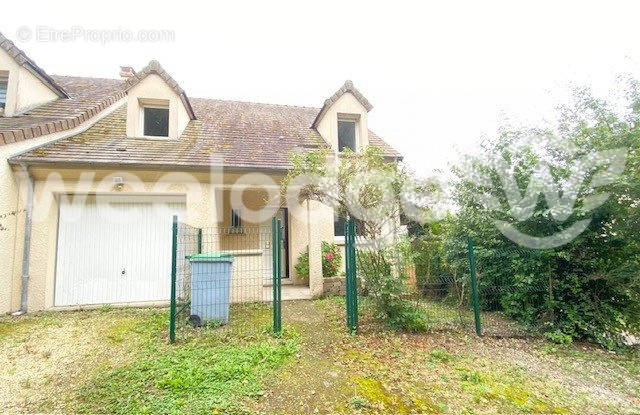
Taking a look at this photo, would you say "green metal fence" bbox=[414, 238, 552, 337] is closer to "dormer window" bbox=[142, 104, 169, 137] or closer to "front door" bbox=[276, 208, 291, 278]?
"front door" bbox=[276, 208, 291, 278]

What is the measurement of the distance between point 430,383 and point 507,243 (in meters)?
4.01

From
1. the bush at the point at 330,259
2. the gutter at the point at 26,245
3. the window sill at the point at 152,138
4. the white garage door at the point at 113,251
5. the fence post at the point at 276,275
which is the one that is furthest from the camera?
the window sill at the point at 152,138

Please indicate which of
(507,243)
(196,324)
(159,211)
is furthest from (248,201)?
(507,243)

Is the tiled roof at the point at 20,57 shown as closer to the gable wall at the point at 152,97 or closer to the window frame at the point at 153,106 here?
the gable wall at the point at 152,97

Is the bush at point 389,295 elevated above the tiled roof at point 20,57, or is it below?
below

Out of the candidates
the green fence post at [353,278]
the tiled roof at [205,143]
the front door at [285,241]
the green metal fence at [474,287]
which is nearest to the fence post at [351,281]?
the green fence post at [353,278]

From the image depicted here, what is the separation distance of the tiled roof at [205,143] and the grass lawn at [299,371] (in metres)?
3.93

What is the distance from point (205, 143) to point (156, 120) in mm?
1848

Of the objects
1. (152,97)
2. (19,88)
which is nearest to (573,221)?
(152,97)

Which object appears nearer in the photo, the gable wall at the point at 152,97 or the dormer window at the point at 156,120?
the gable wall at the point at 152,97

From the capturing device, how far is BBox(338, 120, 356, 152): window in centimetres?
1077

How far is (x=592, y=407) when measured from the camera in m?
3.40

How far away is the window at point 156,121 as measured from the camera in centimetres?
926

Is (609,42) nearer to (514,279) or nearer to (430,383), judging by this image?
(514,279)
